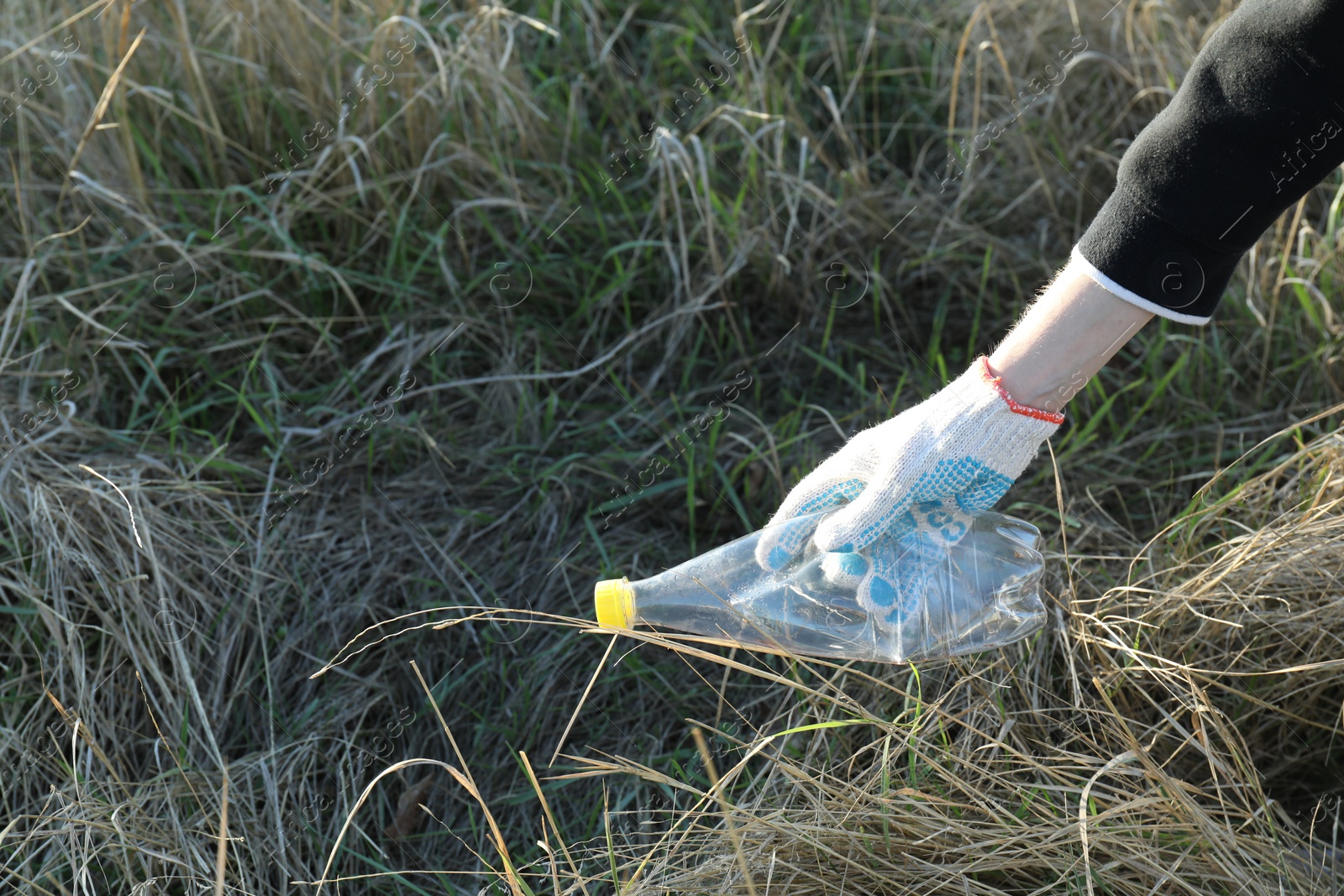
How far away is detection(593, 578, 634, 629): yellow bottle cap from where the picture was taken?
1.65m

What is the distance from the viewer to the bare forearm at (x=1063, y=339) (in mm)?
1641

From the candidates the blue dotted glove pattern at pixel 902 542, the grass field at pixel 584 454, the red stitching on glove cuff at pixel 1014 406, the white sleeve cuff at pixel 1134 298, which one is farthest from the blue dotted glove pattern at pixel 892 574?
the white sleeve cuff at pixel 1134 298

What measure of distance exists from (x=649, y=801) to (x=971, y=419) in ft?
2.96

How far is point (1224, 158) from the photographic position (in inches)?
59.5

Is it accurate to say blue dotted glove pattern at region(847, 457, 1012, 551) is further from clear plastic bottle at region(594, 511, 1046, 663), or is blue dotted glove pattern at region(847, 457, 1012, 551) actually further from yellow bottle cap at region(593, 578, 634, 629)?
yellow bottle cap at region(593, 578, 634, 629)

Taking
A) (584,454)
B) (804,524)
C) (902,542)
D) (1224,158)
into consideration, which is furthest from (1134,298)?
(584,454)

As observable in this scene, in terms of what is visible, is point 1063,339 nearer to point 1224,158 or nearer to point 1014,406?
point 1014,406

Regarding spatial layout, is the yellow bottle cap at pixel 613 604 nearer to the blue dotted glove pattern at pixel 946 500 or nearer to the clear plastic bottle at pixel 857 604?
the clear plastic bottle at pixel 857 604

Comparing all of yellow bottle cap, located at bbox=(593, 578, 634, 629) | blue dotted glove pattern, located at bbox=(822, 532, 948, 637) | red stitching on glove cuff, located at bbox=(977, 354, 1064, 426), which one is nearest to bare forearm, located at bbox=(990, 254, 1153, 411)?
red stitching on glove cuff, located at bbox=(977, 354, 1064, 426)

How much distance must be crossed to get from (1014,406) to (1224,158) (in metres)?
0.48

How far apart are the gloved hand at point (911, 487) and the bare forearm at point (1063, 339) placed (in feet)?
0.11

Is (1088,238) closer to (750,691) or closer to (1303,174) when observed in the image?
(1303,174)

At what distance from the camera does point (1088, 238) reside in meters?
1.63

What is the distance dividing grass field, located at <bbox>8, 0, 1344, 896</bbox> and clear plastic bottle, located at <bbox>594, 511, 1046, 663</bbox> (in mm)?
80
